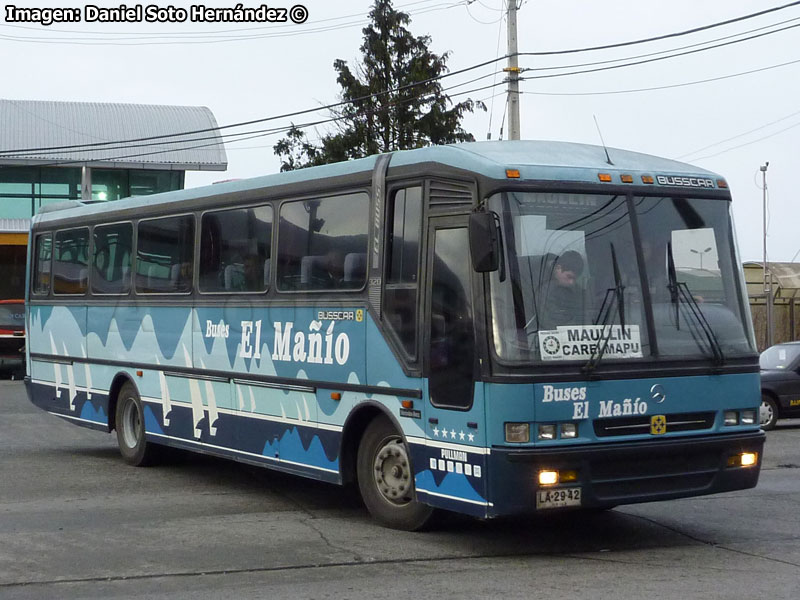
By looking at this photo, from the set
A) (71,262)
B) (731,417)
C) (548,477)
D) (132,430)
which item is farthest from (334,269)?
(71,262)

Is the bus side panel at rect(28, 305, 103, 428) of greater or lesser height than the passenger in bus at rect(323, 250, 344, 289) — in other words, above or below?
below

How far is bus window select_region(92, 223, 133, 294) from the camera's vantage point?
13906 mm

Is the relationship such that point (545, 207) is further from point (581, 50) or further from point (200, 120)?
point (200, 120)

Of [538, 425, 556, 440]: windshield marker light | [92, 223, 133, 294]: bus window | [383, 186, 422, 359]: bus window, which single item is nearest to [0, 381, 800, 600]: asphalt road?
[538, 425, 556, 440]: windshield marker light

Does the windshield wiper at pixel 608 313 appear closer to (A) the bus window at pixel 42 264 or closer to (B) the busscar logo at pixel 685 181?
(B) the busscar logo at pixel 685 181

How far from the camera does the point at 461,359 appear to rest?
8.48 metres

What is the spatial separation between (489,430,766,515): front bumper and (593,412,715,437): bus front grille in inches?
3.2

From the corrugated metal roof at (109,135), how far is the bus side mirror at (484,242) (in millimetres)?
38920

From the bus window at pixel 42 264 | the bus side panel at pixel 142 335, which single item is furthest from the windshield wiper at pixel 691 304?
the bus window at pixel 42 264

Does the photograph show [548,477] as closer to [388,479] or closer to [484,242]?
[484,242]

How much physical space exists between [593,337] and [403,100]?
133 feet

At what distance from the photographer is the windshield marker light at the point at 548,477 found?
8.11 m

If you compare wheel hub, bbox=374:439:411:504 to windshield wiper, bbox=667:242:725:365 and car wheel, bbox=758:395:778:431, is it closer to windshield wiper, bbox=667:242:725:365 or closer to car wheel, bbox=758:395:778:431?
windshield wiper, bbox=667:242:725:365

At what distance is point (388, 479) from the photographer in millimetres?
9508
